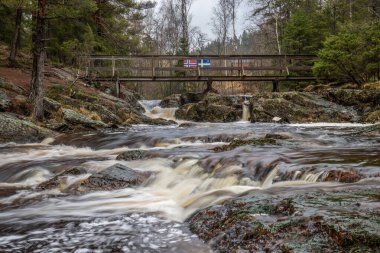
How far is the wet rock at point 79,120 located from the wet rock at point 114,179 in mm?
7796

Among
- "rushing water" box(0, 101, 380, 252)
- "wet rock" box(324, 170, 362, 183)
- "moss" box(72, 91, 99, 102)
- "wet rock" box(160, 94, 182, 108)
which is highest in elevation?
"moss" box(72, 91, 99, 102)

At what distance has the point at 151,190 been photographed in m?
6.28

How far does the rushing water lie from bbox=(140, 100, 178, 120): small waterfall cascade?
11.9 m

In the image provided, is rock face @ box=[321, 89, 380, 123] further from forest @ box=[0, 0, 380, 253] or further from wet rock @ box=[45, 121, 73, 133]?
wet rock @ box=[45, 121, 73, 133]

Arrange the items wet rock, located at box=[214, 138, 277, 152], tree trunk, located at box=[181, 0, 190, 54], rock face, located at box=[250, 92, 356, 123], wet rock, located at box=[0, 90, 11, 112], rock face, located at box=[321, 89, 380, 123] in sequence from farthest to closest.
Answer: tree trunk, located at box=[181, 0, 190, 54] → rock face, located at box=[250, 92, 356, 123] → rock face, located at box=[321, 89, 380, 123] → wet rock, located at box=[0, 90, 11, 112] → wet rock, located at box=[214, 138, 277, 152]

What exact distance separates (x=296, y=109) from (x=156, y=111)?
8.65 metres

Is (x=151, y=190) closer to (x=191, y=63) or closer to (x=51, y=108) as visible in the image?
(x=51, y=108)

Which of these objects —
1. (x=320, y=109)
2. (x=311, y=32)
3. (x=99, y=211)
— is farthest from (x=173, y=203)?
(x=311, y=32)

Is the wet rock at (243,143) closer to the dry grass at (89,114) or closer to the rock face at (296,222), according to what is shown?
the rock face at (296,222)

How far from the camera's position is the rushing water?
396 cm

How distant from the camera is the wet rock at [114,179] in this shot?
245 inches

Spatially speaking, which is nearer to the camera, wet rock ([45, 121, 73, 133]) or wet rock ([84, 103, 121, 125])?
wet rock ([45, 121, 73, 133])

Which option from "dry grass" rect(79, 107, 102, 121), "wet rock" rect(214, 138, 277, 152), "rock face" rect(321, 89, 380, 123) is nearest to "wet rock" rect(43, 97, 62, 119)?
"dry grass" rect(79, 107, 102, 121)

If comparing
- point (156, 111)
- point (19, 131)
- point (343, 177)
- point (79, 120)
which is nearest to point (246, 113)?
point (156, 111)
